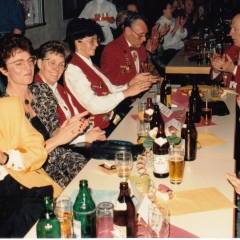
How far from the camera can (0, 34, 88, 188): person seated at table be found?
2125mm

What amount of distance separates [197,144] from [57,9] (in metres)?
4.76

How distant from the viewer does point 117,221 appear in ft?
4.42

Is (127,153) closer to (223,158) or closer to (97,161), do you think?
(97,161)

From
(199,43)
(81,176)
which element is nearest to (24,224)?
(81,176)

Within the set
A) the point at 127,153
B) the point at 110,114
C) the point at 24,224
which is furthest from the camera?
the point at 110,114

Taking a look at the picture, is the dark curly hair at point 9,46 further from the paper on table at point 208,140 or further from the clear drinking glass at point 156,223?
the clear drinking glass at point 156,223

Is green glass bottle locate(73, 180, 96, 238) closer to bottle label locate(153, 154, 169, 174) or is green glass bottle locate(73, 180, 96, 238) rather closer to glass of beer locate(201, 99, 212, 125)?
bottle label locate(153, 154, 169, 174)

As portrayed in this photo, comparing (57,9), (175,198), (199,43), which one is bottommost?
(175,198)

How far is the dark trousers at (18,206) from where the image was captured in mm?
1700

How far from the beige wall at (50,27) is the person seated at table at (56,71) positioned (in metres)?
2.74

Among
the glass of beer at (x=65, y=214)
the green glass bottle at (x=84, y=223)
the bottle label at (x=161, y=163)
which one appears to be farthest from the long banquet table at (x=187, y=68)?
the green glass bottle at (x=84, y=223)

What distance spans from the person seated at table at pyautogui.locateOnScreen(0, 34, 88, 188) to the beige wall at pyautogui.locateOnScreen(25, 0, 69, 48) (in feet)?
10.2

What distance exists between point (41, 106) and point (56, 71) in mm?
351

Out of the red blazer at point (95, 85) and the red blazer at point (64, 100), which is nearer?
the red blazer at point (64, 100)
